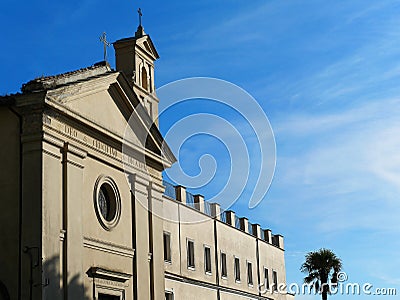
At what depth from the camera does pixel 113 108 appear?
2458 cm

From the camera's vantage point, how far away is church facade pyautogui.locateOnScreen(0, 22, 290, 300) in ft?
64.4

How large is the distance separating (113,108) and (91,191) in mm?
3460

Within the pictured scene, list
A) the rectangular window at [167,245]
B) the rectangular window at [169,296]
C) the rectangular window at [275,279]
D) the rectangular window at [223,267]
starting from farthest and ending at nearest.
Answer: the rectangular window at [275,279]
the rectangular window at [223,267]
the rectangular window at [167,245]
the rectangular window at [169,296]

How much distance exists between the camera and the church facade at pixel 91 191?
19.6 metres

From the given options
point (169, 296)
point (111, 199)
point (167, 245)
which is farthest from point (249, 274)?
point (111, 199)

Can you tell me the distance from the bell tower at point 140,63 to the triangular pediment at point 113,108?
116 cm

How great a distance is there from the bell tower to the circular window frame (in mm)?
4450

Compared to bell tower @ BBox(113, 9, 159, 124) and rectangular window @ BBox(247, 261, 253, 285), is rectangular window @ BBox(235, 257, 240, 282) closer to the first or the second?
rectangular window @ BBox(247, 261, 253, 285)

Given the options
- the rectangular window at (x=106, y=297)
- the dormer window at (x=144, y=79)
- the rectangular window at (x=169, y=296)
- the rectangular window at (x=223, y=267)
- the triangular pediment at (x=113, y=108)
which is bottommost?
the rectangular window at (x=106, y=297)

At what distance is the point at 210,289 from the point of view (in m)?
35.1

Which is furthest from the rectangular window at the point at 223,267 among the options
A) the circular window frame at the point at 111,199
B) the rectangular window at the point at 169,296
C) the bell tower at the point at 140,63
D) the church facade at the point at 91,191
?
the circular window frame at the point at 111,199

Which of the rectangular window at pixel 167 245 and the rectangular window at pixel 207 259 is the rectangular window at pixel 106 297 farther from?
the rectangular window at pixel 207 259

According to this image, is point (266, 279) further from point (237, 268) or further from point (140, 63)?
point (140, 63)

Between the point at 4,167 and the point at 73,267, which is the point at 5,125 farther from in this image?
the point at 73,267
